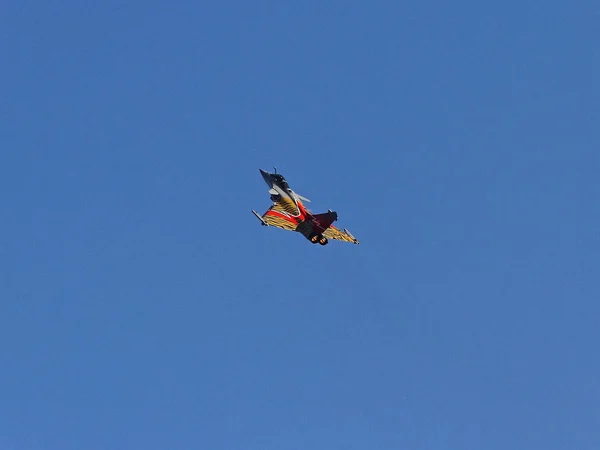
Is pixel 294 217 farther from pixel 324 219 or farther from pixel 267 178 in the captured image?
pixel 267 178

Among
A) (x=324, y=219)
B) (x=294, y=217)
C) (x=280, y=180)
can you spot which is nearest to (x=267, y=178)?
(x=280, y=180)

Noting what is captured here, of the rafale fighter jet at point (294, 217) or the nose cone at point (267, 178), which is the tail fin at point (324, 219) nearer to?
the rafale fighter jet at point (294, 217)

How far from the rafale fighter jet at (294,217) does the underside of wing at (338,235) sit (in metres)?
0.38

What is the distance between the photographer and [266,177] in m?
95.8

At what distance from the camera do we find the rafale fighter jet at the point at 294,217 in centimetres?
8625

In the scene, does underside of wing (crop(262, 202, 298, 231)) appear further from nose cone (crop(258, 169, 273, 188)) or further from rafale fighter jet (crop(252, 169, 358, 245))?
nose cone (crop(258, 169, 273, 188))

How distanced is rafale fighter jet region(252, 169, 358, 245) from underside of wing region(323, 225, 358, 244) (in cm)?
38

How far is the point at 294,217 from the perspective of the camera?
88.2 metres

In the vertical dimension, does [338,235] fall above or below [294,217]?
above

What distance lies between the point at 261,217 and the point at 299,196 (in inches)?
332

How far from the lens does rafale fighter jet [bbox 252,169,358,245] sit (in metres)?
86.2

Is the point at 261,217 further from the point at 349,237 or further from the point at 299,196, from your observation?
the point at 349,237

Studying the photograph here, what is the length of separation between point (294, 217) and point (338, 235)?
874cm

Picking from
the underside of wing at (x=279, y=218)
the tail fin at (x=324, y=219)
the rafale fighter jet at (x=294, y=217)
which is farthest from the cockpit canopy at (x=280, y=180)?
the tail fin at (x=324, y=219)
